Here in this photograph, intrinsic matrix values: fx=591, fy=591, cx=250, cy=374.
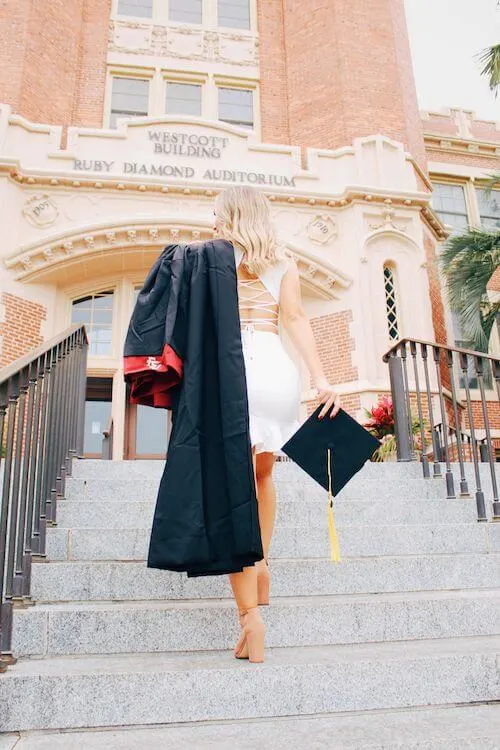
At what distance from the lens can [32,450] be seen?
3254mm

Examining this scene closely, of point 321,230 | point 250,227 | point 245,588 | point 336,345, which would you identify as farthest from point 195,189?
point 245,588

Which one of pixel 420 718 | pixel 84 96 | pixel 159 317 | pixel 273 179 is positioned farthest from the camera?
pixel 84 96

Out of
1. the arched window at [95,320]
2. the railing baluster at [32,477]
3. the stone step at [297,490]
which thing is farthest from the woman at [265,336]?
the arched window at [95,320]

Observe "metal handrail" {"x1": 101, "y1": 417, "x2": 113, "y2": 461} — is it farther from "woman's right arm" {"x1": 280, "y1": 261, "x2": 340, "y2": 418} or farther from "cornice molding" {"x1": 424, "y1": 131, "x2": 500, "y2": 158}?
"cornice molding" {"x1": 424, "y1": 131, "x2": 500, "y2": 158}

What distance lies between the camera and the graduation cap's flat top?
2492 millimetres

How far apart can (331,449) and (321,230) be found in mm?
8283

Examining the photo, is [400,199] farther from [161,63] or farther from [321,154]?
[161,63]

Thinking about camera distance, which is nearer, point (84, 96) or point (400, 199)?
point (400, 199)

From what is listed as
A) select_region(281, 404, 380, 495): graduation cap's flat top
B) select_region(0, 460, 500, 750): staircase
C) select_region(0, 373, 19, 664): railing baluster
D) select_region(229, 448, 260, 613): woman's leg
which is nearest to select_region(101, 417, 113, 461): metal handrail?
select_region(0, 460, 500, 750): staircase

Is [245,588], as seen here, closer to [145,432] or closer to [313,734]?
[313,734]

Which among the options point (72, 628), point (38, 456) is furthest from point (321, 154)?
point (72, 628)

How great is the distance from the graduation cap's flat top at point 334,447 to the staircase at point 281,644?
1.99 feet

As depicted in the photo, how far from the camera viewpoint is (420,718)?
191 cm

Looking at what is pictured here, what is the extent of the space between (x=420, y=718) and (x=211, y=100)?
12.9 meters
